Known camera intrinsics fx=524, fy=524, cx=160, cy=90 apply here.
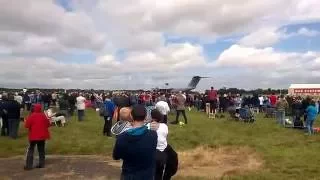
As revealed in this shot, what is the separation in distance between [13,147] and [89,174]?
6.42m

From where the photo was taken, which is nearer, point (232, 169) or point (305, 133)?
point (232, 169)

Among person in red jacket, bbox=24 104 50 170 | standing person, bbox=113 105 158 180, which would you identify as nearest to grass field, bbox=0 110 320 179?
person in red jacket, bbox=24 104 50 170

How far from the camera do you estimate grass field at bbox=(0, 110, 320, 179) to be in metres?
13.5

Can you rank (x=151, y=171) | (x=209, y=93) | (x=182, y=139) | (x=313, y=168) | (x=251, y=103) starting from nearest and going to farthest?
(x=151, y=171) < (x=313, y=168) < (x=182, y=139) < (x=209, y=93) < (x=251, y=103)

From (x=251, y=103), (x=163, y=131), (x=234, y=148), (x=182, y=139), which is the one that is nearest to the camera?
(x=163, y=131)

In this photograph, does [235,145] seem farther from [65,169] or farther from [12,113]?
[12,113]

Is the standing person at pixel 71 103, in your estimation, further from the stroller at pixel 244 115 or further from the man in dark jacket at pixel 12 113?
the man in dark jacket at pixel 12 113

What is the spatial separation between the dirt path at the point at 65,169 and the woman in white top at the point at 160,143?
4.63m

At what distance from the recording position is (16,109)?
2059cm

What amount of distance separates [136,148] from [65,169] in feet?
26.1

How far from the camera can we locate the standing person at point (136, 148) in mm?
6012

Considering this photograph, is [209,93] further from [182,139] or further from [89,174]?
[89,174]

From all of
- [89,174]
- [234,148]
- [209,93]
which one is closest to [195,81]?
[209,93]

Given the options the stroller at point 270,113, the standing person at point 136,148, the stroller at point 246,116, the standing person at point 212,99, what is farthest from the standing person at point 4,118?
the stroller at point 270,113
